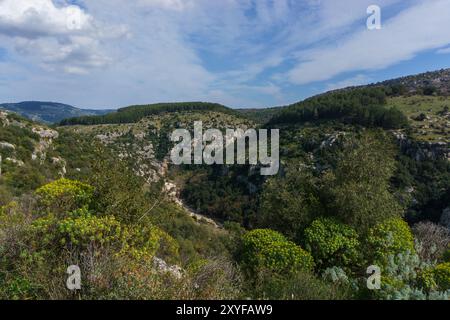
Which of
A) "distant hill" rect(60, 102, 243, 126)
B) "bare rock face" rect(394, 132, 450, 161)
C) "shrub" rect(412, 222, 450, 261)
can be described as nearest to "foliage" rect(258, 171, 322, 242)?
"shrub" rect(412, 222, 450, 261)

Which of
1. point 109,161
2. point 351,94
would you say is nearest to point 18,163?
point 109,161

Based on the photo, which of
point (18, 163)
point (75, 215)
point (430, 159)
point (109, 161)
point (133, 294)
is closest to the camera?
point (133, 294)

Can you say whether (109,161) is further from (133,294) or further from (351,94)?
(351,94)

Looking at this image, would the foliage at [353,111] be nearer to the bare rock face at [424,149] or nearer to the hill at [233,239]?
the bare rock face at [424,149]

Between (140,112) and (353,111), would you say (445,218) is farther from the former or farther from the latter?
(140,112)

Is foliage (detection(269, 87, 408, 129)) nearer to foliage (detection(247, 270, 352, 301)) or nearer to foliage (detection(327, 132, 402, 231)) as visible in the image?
foliage (detection(327, 132, 402, 231))

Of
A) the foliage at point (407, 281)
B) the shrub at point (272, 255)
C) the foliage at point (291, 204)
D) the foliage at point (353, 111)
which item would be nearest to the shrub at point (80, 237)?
the shrub at point (272, 255)
